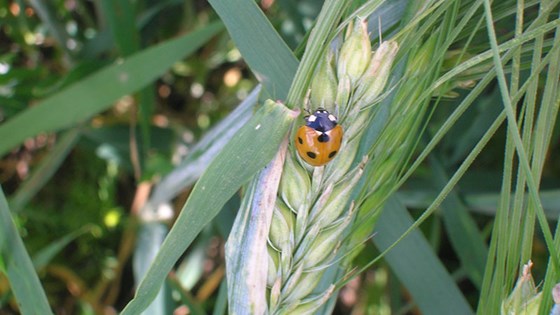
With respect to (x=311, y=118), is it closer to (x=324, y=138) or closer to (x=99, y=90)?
(x=324, y=138)

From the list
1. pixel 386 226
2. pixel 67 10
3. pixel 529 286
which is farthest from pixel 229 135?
pixel 67 10

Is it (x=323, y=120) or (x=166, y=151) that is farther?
(x=166, y=151)

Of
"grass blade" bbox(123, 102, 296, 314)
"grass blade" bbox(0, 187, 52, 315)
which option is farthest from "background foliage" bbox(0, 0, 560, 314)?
"grass blade" bbox(123, 102, 296, 314)

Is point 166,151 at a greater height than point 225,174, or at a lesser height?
lesser

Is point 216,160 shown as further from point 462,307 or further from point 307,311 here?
point 462,307

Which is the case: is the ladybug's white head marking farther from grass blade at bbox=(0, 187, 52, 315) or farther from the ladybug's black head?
grass blade at bbox=(0, 187, 52, 315)

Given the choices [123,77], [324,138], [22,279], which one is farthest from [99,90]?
[324,138]

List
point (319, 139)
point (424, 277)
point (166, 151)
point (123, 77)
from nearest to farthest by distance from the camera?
point (319, 139) < point (424, 277) < point (123, 77) < point (166, 151)
